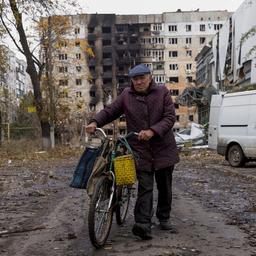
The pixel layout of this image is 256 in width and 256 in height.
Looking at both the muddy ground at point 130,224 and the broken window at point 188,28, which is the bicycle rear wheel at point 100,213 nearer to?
the muddy ground at point 130,224

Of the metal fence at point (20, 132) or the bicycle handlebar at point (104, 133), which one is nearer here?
the bicycle handlebar at point (104, 133)

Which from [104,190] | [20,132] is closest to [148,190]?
[104,190]

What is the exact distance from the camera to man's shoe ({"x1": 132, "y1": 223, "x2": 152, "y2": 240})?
20.2 feet

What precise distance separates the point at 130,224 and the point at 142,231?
3.44 feet

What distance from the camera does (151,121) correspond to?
6.44m

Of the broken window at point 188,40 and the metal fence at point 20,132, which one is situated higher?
the broken window at point 188,40

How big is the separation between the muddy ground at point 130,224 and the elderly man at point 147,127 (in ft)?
1.59

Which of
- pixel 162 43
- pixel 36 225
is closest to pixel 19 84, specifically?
pixel 162 43

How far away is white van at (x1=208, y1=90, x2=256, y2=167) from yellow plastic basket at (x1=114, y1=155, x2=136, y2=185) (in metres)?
11.4

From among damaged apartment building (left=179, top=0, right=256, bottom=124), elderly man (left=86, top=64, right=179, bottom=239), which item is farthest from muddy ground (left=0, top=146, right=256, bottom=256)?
damaged apartment building (left=179, top=0, right=256, bottom=124)

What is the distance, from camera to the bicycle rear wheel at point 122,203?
21.5 feet

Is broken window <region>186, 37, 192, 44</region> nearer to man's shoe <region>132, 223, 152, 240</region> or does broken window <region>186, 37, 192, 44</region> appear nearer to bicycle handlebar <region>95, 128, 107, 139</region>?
bicycle handlebar <region>95, 128, 107, 139</region>

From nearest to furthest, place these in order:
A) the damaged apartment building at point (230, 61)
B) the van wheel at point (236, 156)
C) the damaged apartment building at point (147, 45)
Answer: the van wheel at point (236, 156) < the damaged apartment building at point (230, 61) < the damaged apartment building at point (147, 45)

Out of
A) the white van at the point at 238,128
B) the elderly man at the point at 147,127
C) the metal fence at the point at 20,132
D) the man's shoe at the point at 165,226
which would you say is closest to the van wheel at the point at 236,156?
the white van at the point at 238,128
